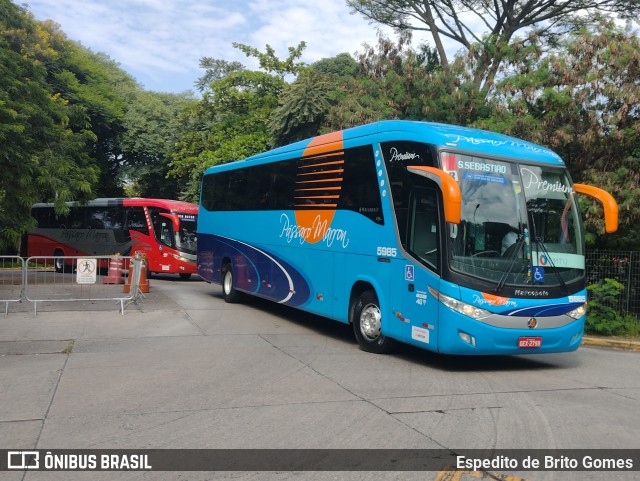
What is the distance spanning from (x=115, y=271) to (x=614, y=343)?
38.6ft

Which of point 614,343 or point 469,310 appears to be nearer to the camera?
point 469,310

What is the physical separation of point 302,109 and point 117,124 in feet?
62.0

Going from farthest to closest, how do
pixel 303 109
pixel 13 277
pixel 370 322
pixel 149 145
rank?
pixel 149 145 < pixel 303 109 < pixel 13 277 < pixel 370 322

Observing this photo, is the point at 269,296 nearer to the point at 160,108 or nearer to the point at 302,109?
the point at 302,109

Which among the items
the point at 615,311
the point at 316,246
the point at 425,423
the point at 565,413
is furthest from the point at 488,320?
the point at 615,311

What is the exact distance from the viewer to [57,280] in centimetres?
1502

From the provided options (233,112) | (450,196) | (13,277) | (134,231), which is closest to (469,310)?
(450,196)

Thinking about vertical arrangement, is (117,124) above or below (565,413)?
above

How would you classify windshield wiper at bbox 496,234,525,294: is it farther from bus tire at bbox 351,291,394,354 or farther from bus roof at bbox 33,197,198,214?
bus roof at bbox 33,197,198,214

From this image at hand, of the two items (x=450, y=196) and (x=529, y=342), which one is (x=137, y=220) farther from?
(x=450, y=196)

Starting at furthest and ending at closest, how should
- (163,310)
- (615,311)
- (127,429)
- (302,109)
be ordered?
(302,109) → (163,310) → (615,311) → (127,429)

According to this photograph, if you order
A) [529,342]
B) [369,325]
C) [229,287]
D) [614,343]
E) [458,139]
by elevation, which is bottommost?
[614,343]

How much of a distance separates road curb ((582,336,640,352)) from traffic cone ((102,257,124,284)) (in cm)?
1091

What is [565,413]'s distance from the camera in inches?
279
